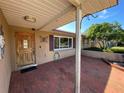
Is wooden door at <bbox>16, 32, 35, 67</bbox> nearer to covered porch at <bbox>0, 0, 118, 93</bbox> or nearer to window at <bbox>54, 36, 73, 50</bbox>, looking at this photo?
covered porch at <bbox>0, 0, 118, 93</bbox>

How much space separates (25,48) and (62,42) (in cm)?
389

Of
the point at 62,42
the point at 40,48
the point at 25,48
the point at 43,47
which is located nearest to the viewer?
the point at 25,48

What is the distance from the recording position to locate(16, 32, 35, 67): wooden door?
532cm

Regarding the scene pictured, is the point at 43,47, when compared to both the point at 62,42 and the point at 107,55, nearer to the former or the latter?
the point at 62,42

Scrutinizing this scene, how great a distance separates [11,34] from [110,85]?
5157 mm

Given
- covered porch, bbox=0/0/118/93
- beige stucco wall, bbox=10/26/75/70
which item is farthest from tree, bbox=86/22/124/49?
beige stucco wall, bbox=10/26/75/70

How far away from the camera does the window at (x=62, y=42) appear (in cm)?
809

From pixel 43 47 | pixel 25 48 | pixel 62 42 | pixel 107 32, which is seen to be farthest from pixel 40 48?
pixel 107 32

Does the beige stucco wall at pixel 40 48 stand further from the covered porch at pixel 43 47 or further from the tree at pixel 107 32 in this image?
the tree at pixel 107 32

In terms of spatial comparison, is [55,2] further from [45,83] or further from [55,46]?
[55,46]

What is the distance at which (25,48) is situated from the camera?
5637 mm

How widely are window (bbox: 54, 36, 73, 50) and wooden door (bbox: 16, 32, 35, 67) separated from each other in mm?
2388

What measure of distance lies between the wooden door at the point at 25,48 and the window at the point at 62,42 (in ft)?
7.84

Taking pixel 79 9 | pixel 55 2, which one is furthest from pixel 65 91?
pixel 55 2
